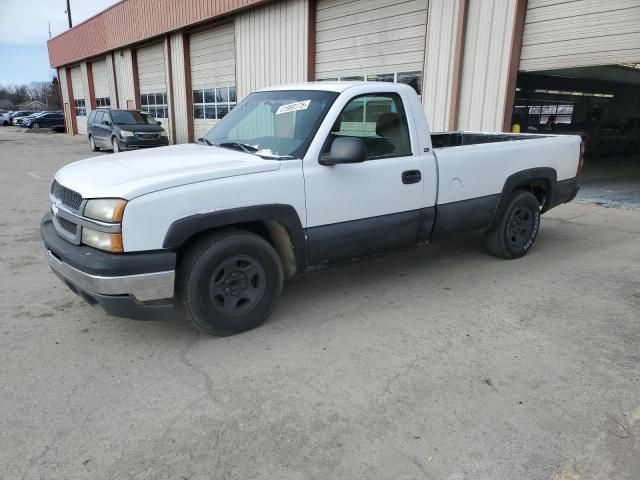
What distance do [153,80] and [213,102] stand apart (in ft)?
21.4

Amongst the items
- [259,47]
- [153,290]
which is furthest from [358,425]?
[259,47]

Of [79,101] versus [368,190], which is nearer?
[368,190]

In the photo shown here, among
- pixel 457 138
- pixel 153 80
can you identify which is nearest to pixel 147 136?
pixel 153 80

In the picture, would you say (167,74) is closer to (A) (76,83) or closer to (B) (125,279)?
(A) (76,83)

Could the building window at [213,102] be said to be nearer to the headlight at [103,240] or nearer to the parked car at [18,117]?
the headlight at [103,240]

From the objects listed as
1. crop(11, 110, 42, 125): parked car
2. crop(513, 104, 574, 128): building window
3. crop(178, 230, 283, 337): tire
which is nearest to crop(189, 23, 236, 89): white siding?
crop(513, 104, 574, 128): building window

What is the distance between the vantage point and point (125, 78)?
84.4 feet

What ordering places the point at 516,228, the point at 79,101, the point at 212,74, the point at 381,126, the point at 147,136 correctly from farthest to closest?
the point at 79,101
the point at 212,74
the point at 147,136
the point at 516,228
the point at 381,126

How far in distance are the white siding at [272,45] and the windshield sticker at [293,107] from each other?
9.78m

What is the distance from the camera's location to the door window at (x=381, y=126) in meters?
4.16

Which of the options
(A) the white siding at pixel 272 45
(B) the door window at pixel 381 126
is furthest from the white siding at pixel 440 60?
(B) the door window at pixel 381 126

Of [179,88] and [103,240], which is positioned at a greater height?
[179,88]

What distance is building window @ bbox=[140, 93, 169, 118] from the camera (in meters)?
22.2

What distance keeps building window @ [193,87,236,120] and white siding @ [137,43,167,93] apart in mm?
3437
